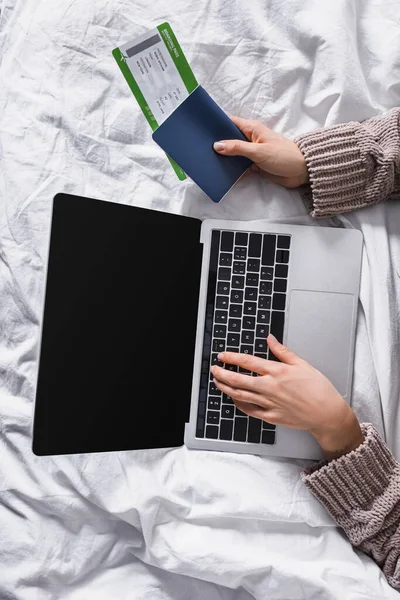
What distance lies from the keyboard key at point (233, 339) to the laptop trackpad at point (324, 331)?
72mm

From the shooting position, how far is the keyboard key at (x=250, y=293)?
93 centimetres

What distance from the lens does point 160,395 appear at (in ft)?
2.94

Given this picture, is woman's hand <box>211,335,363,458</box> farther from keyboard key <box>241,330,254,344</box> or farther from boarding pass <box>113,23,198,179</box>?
boarding pass <box>113,23,198,179</box>

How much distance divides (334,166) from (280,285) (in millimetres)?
188

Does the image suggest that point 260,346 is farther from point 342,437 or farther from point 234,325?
point 342,437

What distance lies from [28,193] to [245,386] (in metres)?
0.45

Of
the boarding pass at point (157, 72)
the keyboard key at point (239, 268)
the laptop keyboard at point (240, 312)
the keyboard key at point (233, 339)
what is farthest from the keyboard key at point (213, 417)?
the boarding pass at point (157, 72)

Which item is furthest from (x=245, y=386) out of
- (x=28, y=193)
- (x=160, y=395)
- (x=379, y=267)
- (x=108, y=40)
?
(x=108, y=40)

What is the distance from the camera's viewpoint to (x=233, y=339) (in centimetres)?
93

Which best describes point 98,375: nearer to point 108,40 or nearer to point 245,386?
point 245,386

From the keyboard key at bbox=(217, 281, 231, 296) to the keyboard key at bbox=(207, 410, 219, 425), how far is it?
17 cm

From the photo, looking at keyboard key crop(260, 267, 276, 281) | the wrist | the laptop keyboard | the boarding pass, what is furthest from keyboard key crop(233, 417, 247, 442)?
the boarding pass

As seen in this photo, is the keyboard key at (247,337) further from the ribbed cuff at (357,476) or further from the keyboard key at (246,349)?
the ribbed cuff at (357,476)

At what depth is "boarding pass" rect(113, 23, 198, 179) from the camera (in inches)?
35.0
